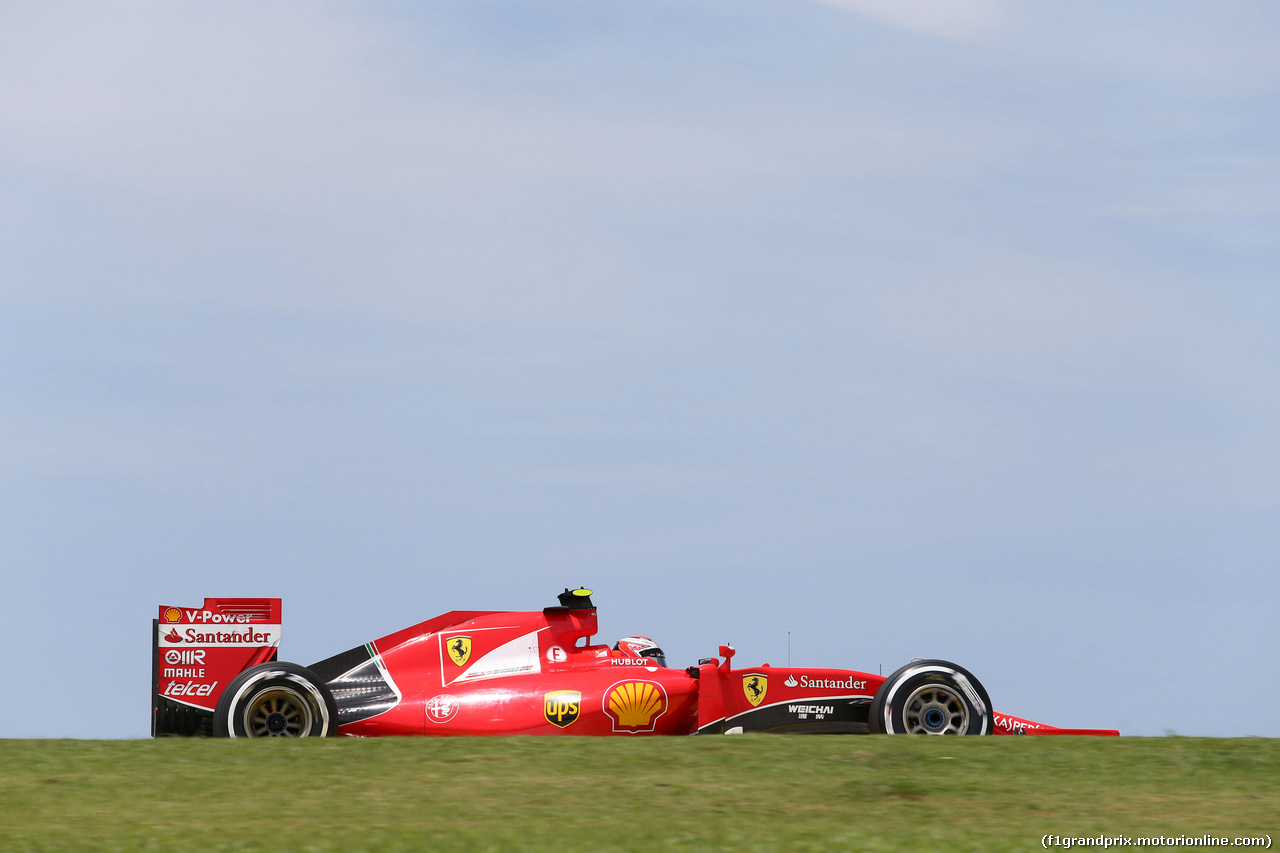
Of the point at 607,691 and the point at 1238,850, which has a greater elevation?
the point at 607,691

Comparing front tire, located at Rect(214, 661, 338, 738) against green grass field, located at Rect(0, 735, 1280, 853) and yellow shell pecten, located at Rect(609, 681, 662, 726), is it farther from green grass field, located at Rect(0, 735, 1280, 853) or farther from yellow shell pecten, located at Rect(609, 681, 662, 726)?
yellow shell pecten, located at Rect(609, 681, 662, 726)

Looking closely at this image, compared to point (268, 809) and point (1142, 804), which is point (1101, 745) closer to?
point (1142, 804)

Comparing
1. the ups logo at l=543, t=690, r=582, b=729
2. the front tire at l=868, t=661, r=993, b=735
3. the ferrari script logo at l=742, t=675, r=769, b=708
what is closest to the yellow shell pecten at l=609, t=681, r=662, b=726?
the ups logo at l=543, t=690, r=582, b=729

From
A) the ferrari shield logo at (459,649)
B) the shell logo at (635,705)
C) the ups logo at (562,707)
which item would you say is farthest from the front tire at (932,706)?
the ferrari shield logo at (459,649)

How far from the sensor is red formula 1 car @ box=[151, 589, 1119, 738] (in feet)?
35.5

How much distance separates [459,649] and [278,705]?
6.03ft

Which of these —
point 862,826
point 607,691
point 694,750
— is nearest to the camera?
point 862,826

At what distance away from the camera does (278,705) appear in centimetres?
1046

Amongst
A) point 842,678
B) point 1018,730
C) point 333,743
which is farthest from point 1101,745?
point 333,743

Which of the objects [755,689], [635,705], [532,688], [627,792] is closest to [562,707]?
[532,688]

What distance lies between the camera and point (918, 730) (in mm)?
10781

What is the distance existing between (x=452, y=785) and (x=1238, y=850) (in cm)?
414

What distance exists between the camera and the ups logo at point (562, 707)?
1133cm

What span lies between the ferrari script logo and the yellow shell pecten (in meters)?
0.75
